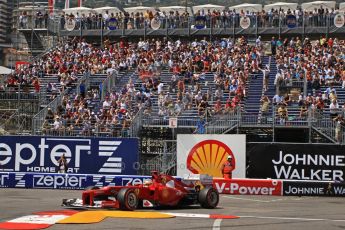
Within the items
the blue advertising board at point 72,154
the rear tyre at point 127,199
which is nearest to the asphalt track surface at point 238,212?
the rear tyre at point 127,199

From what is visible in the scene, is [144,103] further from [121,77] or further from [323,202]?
[323,202]

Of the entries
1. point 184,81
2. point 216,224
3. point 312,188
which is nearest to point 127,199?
point 216,224

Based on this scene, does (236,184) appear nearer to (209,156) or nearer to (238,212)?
(209,156)

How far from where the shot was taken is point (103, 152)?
118 feet

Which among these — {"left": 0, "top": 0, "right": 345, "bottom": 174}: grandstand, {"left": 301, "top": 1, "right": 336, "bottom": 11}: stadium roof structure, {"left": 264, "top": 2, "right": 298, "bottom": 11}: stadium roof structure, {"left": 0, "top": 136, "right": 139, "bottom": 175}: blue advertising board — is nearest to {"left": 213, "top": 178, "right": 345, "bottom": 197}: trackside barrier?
{"left": 0, "top": 0, "right": 345, "bottom": 174}: grandstand

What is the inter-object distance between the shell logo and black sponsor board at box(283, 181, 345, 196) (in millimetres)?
4049

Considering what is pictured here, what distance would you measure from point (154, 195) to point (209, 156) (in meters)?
12.8

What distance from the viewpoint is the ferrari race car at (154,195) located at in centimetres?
2066

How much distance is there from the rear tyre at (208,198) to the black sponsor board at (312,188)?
855cm

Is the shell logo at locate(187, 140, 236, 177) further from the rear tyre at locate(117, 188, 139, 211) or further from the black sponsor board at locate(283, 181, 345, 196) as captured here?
the rear tyre at locate(117, 188, 139, 211)

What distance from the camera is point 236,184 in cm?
3091

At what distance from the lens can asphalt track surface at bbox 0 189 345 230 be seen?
1784 centimetres

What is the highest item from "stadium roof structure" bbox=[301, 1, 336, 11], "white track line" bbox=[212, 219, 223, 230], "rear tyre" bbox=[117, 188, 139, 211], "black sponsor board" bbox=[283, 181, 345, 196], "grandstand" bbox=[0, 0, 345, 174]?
"stadium roof structure" bbox=[301, 1, 336, 11]

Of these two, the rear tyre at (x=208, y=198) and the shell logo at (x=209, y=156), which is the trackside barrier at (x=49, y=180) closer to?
the shell logo at (x=209, y=156)
